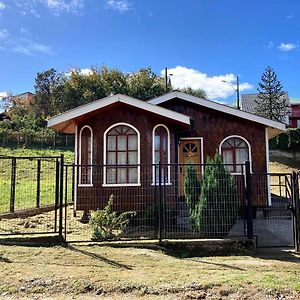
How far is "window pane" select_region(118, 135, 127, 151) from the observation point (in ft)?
38.5

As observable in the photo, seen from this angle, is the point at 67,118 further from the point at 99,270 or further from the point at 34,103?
the point at 34,103

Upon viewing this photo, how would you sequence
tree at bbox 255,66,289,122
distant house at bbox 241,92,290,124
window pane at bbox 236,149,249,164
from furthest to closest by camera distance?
distant house at bbox 241,92,290,124
tree at bbox 255,66,289,122
window pane at bbox 236,149,249,164

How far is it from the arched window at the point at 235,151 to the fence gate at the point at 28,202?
6140 mm

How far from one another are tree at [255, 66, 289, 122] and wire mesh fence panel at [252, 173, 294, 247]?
25.9 meters

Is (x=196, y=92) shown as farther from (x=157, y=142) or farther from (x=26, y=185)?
(x=157, y=142)

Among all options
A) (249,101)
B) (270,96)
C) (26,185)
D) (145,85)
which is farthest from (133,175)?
(249,101)

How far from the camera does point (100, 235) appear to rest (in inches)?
355

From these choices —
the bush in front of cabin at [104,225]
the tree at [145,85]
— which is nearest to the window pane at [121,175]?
the bush in front of cabin at [104,225]

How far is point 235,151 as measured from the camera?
47.3ft

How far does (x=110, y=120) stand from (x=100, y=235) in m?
3.95

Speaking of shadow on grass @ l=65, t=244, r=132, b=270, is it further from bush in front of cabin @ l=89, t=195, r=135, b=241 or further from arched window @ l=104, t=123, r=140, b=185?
arched window @ l=104, t=123, r=140, b=185

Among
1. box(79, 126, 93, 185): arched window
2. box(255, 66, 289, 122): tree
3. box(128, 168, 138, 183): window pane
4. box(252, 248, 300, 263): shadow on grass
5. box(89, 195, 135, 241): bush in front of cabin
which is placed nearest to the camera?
box(252, 248, 300, 263): shadow on grass

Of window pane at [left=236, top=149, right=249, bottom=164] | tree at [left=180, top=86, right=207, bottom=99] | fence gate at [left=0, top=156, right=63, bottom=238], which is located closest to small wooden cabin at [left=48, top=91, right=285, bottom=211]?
fence gate at [left=0, top=156, right=63, bottom=238]

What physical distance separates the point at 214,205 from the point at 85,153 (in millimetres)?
4817
